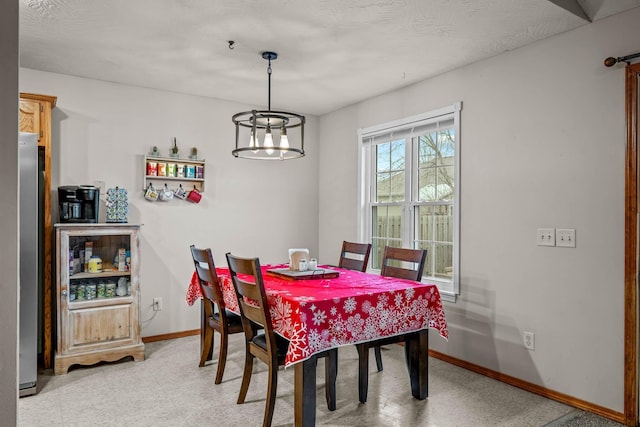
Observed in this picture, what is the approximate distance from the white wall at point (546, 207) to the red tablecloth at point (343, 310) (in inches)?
31.5

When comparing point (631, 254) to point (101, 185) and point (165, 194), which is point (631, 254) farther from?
point (101, 185)

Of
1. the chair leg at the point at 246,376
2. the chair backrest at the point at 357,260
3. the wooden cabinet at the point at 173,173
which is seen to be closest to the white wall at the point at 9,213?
the chair leg at the point at 246,376

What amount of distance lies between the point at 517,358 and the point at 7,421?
118 inches

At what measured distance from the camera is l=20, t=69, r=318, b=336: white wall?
150 inches

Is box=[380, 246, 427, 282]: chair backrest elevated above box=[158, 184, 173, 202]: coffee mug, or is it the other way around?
box=[158, 184, 173, 202]: coffee mug

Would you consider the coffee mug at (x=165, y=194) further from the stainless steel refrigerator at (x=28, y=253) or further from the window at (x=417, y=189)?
the window at (x=417, y=189)

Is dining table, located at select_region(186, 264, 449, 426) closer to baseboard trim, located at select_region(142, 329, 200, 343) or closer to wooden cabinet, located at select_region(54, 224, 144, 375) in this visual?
wooden cabinet, located at select_region(54, 224, 144, 375)

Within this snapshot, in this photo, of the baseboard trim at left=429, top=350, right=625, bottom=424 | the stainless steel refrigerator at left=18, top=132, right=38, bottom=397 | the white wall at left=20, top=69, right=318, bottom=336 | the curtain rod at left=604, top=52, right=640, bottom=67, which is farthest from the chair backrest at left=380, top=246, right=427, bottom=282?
the stainless steel refrigerator at left=18, top=132, right=38, bottom=397

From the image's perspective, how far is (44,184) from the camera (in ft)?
11.5

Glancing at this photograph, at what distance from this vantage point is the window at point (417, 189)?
3.71m

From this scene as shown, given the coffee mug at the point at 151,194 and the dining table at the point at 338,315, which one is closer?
the dining table at the point at 338,315

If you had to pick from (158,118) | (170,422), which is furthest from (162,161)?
Result: (170,422)

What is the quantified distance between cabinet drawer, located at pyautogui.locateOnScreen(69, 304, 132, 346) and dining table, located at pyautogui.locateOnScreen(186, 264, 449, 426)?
1.09 meters

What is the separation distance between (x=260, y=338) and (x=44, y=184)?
2299 mm
